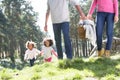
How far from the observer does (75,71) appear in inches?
246

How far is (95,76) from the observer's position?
5820mm

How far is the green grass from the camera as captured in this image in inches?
225

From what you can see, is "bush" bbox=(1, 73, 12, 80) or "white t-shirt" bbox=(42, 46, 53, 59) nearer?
"bush" bbox=(1, 73, 12, 80)

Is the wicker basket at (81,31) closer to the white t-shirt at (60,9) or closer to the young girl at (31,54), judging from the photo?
the white t-shirt at (60,9)

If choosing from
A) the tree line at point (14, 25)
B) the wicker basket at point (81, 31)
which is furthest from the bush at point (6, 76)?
the tree line at point (14, 25)

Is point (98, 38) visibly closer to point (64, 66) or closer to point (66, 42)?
point (66, 42)

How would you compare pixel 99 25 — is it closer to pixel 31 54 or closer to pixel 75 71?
pixel 75 71

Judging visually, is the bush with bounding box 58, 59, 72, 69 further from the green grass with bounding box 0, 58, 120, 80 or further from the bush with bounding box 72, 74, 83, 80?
the bush with bounding box 72, 74, 83, 80

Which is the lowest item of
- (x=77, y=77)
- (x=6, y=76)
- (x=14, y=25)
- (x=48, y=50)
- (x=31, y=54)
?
(x=14, y=25)

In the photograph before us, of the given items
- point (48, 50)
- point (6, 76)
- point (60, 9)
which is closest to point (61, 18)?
point (60, 9)

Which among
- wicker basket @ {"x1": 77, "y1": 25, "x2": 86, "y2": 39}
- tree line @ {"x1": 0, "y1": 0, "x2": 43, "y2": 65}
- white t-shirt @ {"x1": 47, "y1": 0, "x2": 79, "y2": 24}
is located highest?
white t-shirt @ {"x1": 47, "y1": 0, "x2": 79, "y2": 24}

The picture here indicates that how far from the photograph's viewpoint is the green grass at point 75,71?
571 centimetres

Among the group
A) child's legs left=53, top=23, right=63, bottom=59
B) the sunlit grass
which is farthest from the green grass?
child's legs left=53, top=23, right=63, bottom=59

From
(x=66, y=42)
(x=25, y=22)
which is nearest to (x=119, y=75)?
(x=66, y=42)
